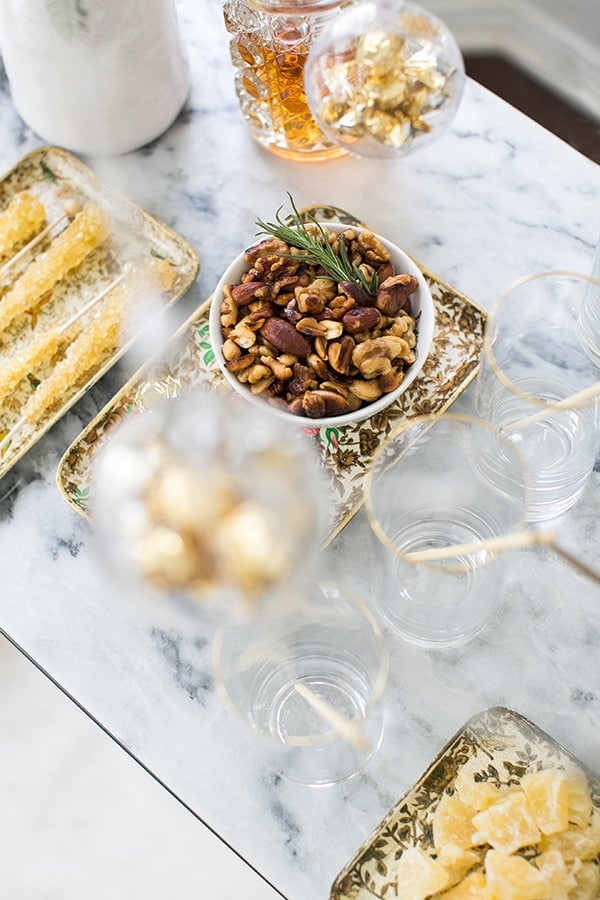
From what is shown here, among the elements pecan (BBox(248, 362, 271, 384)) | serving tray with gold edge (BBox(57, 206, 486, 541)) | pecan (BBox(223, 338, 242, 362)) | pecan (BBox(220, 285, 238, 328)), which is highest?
pecan (BBox(220, 285, 238, 328))

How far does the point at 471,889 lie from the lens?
0.76m

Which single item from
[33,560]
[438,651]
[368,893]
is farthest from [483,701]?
[33,560]

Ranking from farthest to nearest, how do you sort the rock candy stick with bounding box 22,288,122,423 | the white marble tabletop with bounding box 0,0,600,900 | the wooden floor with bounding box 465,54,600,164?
1. the wooden floor with bounding box 465,54,600,164
2. the rock candy stick with bounding box 22,288,122,423
3. the white marble tabletop with bounding box 0,0,600,900

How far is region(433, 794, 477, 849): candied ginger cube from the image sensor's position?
2.61 ft

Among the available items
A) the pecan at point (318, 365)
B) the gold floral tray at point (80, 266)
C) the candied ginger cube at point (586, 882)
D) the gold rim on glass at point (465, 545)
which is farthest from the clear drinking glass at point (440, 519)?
the gold floral tray at point (80, 266)

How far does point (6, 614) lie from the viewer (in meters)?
0.94

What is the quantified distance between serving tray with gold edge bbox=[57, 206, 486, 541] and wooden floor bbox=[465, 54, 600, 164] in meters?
0.81

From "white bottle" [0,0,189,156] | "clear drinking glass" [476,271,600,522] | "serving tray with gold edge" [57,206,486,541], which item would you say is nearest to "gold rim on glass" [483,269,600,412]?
"clear drinking glass" [476,271,600,522]

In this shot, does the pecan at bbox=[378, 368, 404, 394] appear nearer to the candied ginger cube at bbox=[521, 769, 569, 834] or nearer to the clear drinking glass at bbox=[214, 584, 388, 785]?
the clear drinking glass at bbox=[214, 584, 388, 785]

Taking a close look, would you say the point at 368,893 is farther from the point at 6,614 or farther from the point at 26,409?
the point at 26,409

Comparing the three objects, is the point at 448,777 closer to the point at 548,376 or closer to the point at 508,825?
the point at 508,825

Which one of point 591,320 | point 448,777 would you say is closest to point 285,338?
point 591,320

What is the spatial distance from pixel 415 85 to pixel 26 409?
18.4 inches

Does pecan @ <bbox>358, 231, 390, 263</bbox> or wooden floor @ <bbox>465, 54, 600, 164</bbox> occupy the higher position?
pecan @ <bbox>358, 231, 390, 263</bbox>
